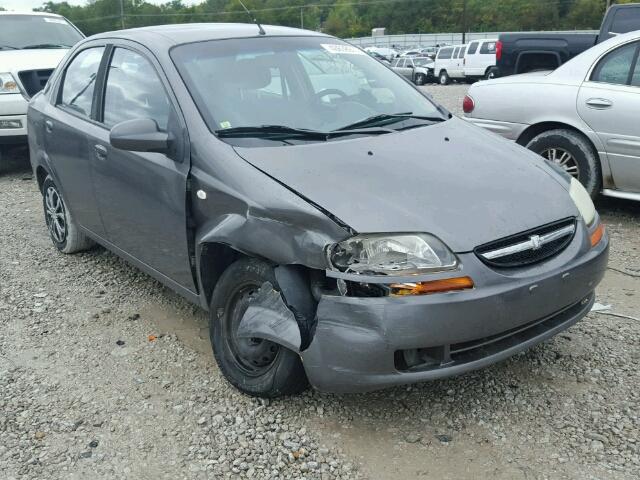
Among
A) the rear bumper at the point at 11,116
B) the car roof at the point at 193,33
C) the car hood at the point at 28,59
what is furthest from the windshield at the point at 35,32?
the car roof at the point at 193,33

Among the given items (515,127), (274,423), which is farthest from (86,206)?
(515,127)

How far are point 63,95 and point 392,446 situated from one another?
136 inches

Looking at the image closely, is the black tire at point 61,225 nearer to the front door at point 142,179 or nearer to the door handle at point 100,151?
the front door at point 142,179

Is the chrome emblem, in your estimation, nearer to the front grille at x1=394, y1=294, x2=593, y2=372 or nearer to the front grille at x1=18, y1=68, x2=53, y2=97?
the front grille at x1=394, y1=294, x2=593, y2=372

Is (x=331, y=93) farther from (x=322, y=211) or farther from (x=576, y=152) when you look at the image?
(x=576, y=152)

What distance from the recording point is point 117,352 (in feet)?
12.1

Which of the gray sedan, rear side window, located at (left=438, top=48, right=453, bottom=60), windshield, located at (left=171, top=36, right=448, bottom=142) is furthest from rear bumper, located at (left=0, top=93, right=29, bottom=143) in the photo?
rear side window, located at (left=438, top=48, right=453, bottom=60)

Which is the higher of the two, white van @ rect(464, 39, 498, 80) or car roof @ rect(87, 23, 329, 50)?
car roof @ rect(87, 23, 329, 50)

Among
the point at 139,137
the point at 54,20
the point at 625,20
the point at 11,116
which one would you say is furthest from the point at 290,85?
the point at 54,20

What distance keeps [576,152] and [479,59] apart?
28838 millimetres

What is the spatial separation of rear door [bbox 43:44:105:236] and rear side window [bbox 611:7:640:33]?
6.61m

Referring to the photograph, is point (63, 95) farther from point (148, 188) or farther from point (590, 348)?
point (590, 348)

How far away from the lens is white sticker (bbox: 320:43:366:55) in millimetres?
4066

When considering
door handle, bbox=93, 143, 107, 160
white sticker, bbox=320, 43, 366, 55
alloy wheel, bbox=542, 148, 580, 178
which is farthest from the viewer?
alloy wheel, bbox=542, 148, 580, 178
